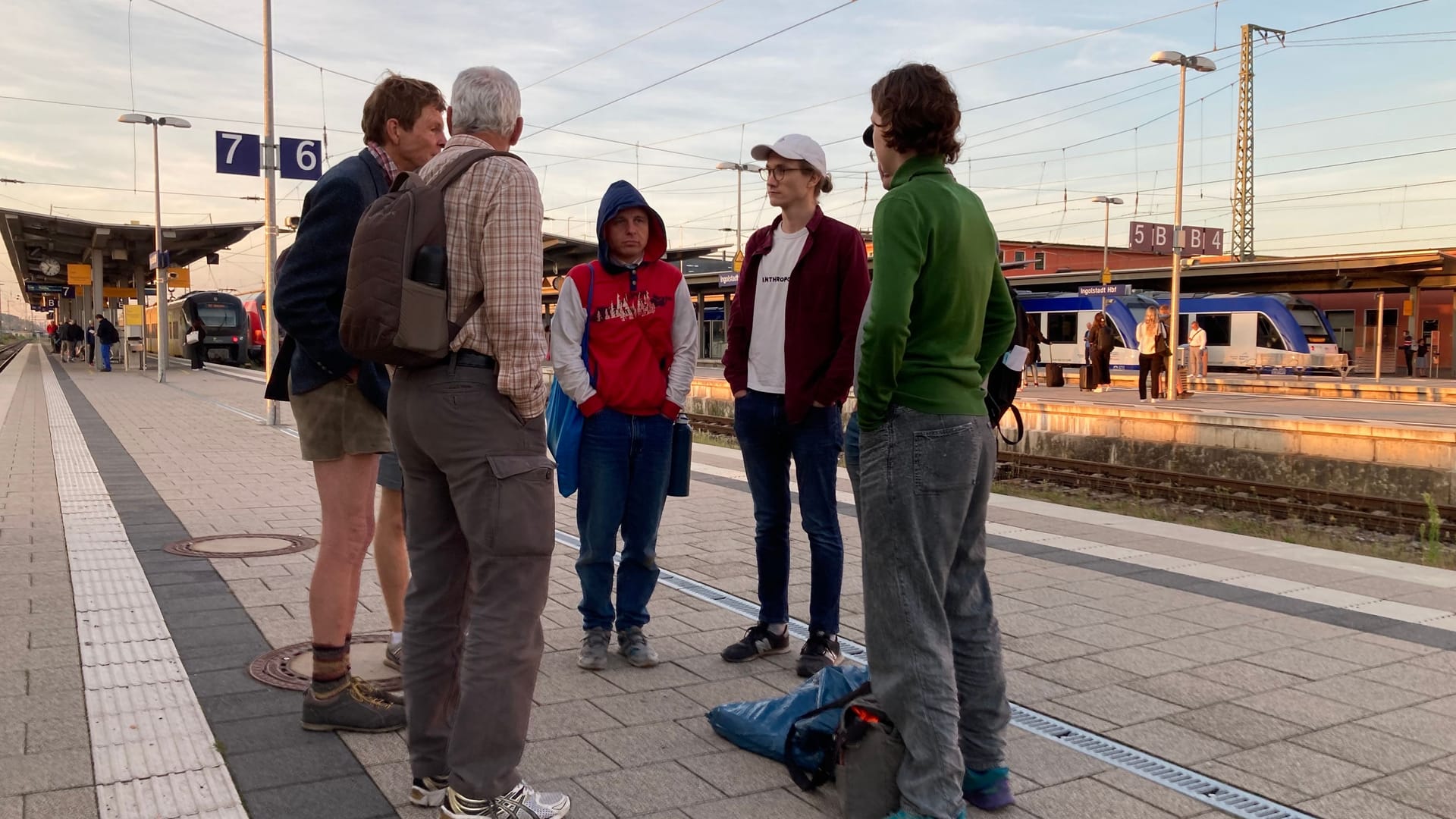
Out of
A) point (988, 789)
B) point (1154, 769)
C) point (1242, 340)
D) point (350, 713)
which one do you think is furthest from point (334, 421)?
point (1242, 340)

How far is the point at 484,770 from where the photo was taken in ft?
9.38

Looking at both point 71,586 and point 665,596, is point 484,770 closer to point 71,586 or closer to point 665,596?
point 665,596

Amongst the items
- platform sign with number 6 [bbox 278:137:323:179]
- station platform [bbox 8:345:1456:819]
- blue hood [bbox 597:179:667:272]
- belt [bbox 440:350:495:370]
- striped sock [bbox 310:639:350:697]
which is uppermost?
platform sign with number 6 [bbox 278:137:323:179]

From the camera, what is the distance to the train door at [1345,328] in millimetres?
39906

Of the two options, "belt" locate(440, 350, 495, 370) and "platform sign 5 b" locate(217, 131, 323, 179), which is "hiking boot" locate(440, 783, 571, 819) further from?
"platform sign 5 b" locate(217, 131, 323, 179)

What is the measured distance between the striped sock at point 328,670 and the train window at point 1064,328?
34.8 meters

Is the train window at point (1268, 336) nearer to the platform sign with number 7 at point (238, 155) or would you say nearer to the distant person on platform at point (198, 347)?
the platform sign with number 7 at point (238, 155)

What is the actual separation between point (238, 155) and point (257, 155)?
0.94ft

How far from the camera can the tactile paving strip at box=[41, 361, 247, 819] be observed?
3.09 metres

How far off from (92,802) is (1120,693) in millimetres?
3256

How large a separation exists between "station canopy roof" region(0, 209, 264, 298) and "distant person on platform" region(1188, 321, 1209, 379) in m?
25.7

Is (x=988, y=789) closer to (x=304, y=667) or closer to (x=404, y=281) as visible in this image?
(x=404, y=281)

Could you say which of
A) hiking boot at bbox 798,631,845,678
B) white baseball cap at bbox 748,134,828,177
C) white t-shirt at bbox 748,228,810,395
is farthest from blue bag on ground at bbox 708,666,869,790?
white baseball cap at bbox 748,134,828,177

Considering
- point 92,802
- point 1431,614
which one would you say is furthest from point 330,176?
A: point 1431,614
